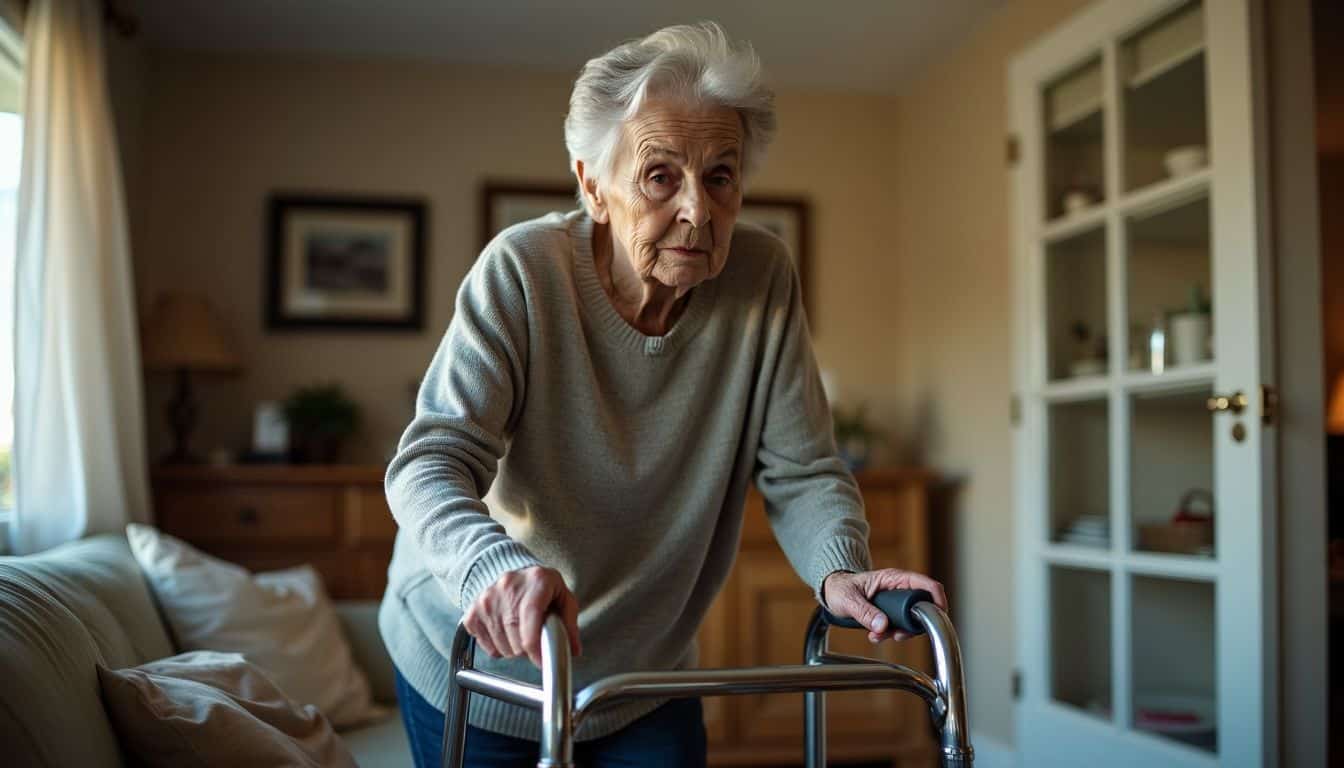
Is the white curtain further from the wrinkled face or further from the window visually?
the wrinkled face

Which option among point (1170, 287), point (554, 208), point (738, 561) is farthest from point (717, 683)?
point (554, 208)

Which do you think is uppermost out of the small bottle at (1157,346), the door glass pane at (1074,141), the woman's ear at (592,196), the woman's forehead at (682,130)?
the door glass pane at (1074,141)

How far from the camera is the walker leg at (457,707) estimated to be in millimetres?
1142

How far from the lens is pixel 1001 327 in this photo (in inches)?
132

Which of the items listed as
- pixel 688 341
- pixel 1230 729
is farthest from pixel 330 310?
A: pixel 1230 729

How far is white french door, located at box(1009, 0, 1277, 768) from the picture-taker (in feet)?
7.14

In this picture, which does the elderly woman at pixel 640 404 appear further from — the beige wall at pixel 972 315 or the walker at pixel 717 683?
the beige wall at pixel 972 315

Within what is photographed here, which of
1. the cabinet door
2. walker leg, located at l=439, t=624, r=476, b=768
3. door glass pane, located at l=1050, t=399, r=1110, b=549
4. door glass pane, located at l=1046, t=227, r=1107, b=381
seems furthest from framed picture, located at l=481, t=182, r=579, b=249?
walker leg, located at l=439, t=624, r=476, b=768

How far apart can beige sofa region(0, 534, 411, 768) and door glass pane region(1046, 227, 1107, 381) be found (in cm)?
186

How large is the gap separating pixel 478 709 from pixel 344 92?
293cm

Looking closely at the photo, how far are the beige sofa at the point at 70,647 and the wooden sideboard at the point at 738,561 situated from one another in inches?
33.8

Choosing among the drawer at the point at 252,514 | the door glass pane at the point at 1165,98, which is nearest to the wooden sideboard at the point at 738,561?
the drawer at the point at 252,514

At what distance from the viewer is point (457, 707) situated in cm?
115

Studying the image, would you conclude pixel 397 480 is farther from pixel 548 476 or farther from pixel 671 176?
pixel 671 176
